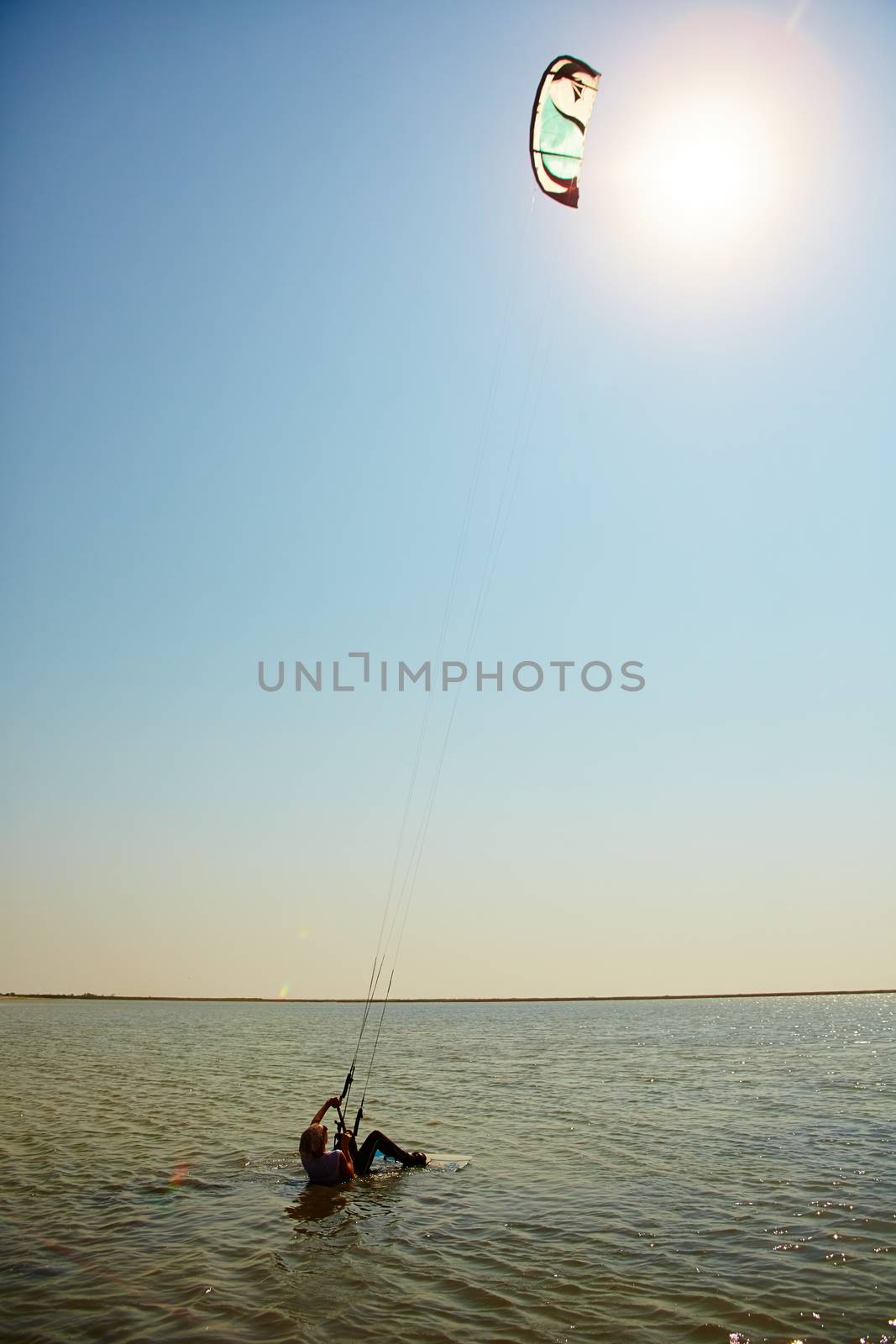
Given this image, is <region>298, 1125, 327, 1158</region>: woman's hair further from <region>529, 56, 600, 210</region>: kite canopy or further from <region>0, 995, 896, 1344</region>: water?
<region>529, 56, 600, 210</region>: kite canopy

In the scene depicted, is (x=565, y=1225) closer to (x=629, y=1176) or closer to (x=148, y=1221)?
(x=629, y=1176)

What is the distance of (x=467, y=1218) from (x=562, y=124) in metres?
14.9

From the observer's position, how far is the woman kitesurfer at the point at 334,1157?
1269 cm

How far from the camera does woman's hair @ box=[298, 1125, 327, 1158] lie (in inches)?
500

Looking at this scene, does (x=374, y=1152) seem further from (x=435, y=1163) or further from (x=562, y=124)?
(x=562, y=124)

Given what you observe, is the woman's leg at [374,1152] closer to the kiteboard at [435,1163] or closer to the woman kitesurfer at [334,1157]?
the woman kitesurfer at [334,1157]

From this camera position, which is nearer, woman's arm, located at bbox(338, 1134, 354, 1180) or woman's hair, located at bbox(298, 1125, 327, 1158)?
woman's hair, located at bbox(298, 1125, 327, 1158)

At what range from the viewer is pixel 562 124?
11820mm

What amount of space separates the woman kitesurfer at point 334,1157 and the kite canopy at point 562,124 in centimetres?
1357

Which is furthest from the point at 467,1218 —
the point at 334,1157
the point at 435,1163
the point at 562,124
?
the point at 562,124

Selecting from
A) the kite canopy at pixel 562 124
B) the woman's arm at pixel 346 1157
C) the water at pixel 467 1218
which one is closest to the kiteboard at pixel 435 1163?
the water at pixel 467 1218

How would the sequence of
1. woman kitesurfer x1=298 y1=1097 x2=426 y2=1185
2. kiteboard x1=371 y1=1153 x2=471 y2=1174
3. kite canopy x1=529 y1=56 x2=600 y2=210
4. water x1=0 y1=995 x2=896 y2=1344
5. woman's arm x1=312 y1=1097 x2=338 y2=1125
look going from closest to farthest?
water x1=0 y1=995 x2=896 y2=1344 < kite canopy x1=529 y1=56 x2=600 y2=210 < woman kitesurfer x1=298 y1=1097 x2=426 y2=1185 < woman's arm x1=312 y1=1097 x2=338 y2=1125 < kiteboard x1=371 y1=1153 x2=471 y2=1174

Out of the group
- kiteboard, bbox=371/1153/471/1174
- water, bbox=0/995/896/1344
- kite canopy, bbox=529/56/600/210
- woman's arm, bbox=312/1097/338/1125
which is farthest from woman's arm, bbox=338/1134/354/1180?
kite canopy, bbox=529/56/600/210

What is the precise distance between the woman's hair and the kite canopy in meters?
14.1
